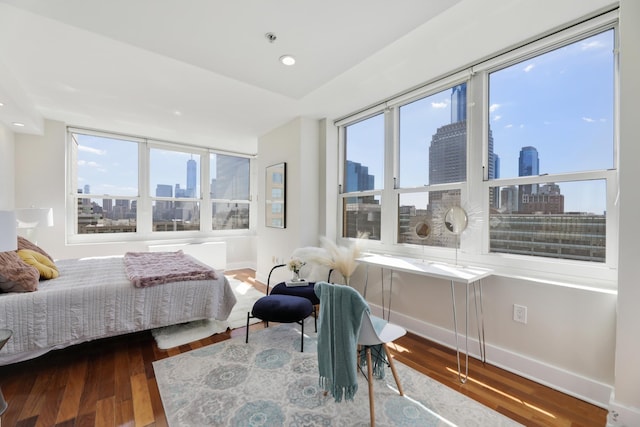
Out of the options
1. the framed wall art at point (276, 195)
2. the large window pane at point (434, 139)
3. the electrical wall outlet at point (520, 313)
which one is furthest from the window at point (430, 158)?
the framed wall art at point (276, 195)

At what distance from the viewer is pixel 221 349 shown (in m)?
2.43

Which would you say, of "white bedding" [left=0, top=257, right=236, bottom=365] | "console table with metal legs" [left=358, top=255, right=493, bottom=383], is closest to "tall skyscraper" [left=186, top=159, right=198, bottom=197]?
"white bedding" [left=0, top=257, right=236, bottom=365]

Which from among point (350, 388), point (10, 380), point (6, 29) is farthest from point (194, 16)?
point (10, 380)

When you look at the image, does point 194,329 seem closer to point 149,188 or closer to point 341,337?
point 341,337

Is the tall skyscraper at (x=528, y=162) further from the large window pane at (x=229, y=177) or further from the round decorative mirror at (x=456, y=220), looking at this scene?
the large window pane at (x=229, y=177)

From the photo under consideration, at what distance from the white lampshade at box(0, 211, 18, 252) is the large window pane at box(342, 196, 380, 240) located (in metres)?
2.90

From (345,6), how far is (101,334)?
3074 millimetres

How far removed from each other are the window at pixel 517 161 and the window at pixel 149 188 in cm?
382

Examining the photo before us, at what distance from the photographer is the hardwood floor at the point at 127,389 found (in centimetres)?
164

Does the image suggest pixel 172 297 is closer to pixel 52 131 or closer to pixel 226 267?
pixel 226 267

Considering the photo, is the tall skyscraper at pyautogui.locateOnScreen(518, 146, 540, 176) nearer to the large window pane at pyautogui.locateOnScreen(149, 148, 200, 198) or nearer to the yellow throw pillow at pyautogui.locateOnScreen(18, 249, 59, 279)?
the yellow throw pillow at pyautogui.locateOnScreen(18, 249, 59, 279)

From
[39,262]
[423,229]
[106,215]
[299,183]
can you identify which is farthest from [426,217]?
[106,215]

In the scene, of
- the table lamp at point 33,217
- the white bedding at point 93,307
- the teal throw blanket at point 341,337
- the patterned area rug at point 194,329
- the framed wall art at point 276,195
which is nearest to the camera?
the teal throw blanket at point 341,337

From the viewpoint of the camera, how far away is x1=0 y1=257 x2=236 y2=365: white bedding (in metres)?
1.98
